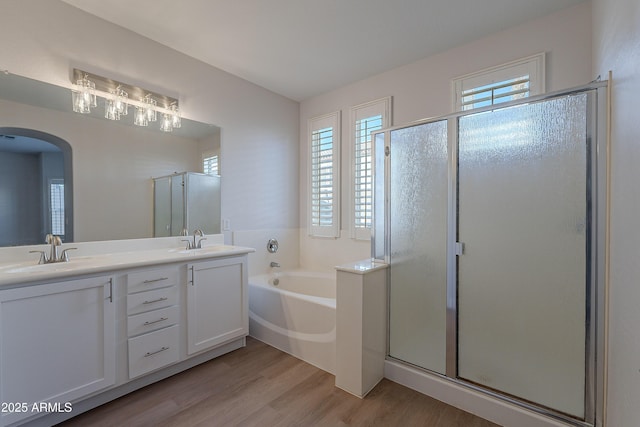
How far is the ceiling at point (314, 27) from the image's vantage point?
6.44ft

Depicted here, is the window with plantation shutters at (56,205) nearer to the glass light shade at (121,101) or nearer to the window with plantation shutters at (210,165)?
the glass light shade at (121,101)

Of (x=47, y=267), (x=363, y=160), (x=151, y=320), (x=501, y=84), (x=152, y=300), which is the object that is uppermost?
(x=501, y=84)

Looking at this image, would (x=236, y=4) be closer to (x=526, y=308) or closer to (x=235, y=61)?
(x=235, y=61)

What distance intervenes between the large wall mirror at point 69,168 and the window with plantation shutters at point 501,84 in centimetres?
262

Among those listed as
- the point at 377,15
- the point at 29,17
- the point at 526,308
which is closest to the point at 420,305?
the point at 526,308

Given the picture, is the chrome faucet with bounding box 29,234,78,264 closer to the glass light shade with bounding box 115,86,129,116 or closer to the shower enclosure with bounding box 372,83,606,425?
the glass light shade with bounding box 115,86,129,116

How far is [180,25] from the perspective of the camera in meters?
2.19

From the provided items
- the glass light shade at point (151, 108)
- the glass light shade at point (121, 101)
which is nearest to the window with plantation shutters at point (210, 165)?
the glass light shade at point (151, 108)

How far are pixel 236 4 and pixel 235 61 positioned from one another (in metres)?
0.79

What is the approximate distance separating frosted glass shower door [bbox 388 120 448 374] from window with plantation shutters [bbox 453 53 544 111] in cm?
76

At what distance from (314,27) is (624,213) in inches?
87.5

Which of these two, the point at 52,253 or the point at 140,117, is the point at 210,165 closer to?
the point at 140,117

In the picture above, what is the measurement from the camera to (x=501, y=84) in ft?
7.39

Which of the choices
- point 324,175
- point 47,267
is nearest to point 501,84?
point 324,175
